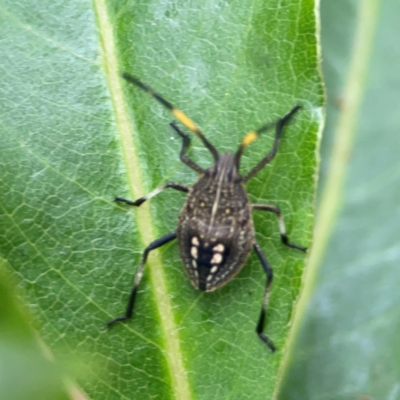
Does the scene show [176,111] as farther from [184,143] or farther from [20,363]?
[20,363]

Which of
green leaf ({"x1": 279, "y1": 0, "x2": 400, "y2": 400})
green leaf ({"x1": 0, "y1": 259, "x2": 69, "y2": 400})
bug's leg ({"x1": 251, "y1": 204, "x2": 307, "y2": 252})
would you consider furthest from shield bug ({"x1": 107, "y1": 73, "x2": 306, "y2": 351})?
green leaf ({"x1": 0, "y1": 259, "x2": 69, "y2": 400})

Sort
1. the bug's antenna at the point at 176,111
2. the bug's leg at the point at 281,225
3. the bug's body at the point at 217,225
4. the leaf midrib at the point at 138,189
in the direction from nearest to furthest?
the leaf midrib at the point at 138,189
the bug's antenna at the point at 176,111
the bug's leg at the point at 281,225
the bug's body at the point at 217,225

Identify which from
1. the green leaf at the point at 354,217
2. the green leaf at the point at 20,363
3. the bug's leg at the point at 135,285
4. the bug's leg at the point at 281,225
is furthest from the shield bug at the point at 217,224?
the green leaf at the point at 20,363

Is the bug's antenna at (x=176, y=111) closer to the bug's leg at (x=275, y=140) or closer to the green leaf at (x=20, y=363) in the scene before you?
the bug's leg at (x=275, y=140)

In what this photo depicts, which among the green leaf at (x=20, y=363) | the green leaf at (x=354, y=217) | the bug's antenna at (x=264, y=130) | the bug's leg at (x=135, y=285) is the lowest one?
the green leaf at (x=354, y=217)

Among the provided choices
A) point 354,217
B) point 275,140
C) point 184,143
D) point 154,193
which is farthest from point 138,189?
point 354,217

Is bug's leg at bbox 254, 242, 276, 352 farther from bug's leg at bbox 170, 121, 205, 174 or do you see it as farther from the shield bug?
bug's leg at bbox 170, 121, 205, 174
